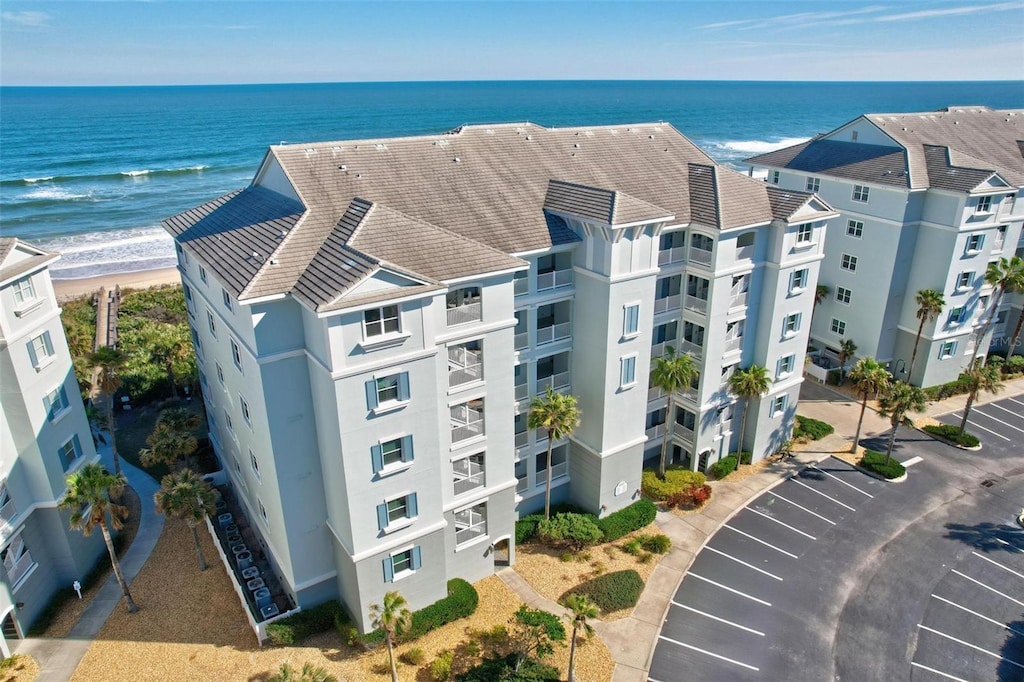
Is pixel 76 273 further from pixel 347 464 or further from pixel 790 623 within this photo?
pixel 790 623

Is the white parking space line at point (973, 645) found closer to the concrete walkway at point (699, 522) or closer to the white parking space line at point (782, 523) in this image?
the white parking space line at point (782, 523)

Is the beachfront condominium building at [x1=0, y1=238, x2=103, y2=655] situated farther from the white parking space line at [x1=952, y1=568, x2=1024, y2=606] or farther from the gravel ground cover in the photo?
the white parking space line at [x1=952, y1=568, x2=1024, y2=606]

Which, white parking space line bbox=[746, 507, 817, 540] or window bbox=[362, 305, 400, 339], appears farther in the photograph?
white parking space line bbox=[746, 507, 817, 540]

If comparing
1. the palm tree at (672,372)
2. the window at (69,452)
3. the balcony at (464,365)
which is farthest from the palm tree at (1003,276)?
the window at (69,452)

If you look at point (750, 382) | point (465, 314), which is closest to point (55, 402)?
point (465, 314)

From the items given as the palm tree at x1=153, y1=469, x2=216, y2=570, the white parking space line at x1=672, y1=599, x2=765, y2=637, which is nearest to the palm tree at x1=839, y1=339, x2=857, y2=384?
the white parking space line at x1=672, y1=599, x2=765, y2=637

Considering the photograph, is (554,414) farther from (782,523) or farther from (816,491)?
(816,491)
